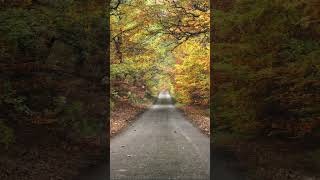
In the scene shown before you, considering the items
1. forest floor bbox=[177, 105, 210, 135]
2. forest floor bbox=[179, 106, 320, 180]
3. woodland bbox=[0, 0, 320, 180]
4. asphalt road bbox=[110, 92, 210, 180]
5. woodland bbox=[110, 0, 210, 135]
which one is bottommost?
forest floor bbox=[177, 105, 210, 135]

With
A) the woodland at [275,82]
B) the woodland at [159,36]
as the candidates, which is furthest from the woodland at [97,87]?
the woodland at [159,36]

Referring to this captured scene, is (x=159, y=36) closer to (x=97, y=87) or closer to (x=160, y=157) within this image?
(x=97, y=87)

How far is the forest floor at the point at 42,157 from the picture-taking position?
9594 mm

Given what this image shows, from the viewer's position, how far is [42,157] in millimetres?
10992

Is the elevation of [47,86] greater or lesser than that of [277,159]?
greater

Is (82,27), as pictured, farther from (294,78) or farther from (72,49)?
(294,78)

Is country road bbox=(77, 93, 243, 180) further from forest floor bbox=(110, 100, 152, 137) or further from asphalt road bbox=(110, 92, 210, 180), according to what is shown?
forest floor bbox=(110, 100, 152, 137)

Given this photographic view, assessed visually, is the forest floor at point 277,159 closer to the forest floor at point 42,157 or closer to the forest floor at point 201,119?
the forest floor at point 42,157

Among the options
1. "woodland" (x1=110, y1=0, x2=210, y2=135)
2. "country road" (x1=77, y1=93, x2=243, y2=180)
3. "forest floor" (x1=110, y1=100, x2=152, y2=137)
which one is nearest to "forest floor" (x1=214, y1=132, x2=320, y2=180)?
"country road" (x1=77, y1=93, x2=243, y2=180)

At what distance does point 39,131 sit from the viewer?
11547 mm

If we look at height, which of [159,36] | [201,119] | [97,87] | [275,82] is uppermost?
[159,36]

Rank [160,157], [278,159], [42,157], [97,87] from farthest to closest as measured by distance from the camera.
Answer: [97,87], [160,157], [278,159], [42,157]

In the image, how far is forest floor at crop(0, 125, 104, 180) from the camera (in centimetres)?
959

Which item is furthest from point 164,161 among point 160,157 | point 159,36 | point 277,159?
point 159,36
